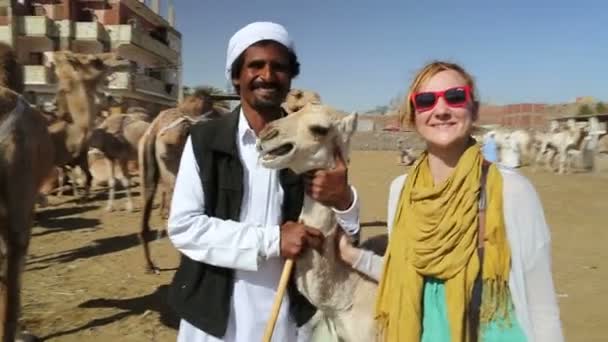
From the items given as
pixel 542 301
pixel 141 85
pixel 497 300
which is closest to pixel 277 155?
pixel 497 300

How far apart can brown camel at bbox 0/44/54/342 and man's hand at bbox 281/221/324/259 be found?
2.80 m

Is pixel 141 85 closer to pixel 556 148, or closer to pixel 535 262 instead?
pixel 556 148

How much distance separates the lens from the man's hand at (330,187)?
2260 mm

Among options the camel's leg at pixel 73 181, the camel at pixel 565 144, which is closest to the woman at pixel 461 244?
the camel's leg at pixel 73 181

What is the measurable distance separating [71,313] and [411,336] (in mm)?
4644

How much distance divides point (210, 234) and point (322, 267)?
1.64 feet

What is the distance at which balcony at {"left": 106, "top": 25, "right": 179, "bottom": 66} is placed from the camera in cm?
4144

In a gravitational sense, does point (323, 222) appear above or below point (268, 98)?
below

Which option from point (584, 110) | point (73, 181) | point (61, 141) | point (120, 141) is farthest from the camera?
point (584, 110)

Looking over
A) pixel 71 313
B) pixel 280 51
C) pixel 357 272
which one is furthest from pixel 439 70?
pixel 71 313

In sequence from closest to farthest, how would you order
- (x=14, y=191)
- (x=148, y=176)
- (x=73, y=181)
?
(x=14, y=191) → (x=148, y=176) → (x=73, y=181)

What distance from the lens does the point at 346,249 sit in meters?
2.40

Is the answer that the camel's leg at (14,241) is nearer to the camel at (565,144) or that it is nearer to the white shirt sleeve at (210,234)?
the white shirt sleeve at (210,234)

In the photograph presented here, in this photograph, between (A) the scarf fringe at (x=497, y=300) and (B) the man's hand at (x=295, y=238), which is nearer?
(A) the scarf fringe at (x=497, y=300)
